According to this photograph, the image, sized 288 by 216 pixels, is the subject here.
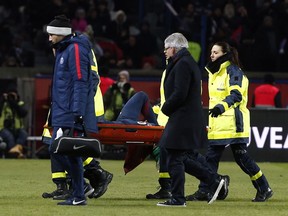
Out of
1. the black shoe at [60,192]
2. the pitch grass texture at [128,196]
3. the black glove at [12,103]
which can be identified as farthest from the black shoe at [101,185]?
the black glove at [12,103]

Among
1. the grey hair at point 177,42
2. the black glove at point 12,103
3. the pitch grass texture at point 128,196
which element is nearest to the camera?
the pitch grass texture at point 128,196

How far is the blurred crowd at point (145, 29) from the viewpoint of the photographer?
28406 millimetres

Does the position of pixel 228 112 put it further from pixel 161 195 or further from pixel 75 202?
pixel 75 202

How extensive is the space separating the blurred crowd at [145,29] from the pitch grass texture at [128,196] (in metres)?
6.77

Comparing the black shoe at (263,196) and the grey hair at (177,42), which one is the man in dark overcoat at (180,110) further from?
the black shoe at (263,196)

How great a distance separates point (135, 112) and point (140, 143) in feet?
2.35

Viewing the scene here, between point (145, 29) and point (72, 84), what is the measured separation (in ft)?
50.7

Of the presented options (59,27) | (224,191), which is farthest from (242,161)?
(59,27)

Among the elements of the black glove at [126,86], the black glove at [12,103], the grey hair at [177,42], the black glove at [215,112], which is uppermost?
the grey hair at [177,42]

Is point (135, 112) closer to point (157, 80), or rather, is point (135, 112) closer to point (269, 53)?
point (157, 80)

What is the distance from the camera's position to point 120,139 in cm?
1499

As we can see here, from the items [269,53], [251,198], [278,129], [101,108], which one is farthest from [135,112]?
[269,53]

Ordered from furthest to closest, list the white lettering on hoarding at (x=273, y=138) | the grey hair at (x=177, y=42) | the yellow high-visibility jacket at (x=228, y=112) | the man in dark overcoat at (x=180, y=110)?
1. the white lettering on hoarding at (x=273, y=138)
2. the yellow high-visibility jacket at (x=228, y=112)
3. the grey hair at (x=177, y=42)
4. the man in dark overcoat at (x=180, y=110)

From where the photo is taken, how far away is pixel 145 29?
94.6 feet
